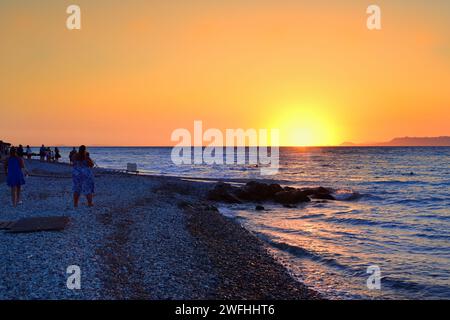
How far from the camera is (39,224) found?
43.2 feet

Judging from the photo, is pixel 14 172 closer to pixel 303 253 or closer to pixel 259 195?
pixel 303 253

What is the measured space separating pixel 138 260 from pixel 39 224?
4476 millimetres

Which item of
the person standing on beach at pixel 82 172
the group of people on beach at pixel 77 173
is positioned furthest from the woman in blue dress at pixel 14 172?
the person standing on beach at pixel 82 172

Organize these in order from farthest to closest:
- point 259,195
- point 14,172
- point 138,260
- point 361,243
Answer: point 259,195 < point 361,243 < point 14,172 < point 138,260

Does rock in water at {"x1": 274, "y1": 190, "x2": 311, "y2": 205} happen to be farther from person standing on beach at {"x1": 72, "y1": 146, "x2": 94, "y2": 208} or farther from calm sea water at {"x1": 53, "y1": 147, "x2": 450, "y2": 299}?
person standing on beach at {"x1": 72, "y1": 146, "x2": 94, "y2": 208}

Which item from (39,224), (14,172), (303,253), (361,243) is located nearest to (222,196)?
(361,243)

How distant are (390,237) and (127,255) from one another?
526 inches

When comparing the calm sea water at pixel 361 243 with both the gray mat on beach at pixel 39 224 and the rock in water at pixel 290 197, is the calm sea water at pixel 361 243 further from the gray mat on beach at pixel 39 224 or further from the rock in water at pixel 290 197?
the gray mat on beach at pixel 39 224

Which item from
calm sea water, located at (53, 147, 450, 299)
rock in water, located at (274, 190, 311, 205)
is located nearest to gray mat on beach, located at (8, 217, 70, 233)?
calm sea water, located at (53, 147, 450, 299)

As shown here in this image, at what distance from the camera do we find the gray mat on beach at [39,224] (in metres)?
12.6

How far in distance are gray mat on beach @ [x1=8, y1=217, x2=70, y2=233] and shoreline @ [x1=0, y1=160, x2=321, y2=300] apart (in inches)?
13.0

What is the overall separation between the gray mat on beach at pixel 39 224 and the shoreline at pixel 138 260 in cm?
33

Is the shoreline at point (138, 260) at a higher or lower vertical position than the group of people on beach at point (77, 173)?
lower

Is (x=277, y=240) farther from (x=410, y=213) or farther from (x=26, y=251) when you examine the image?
(x=410, y=213)
